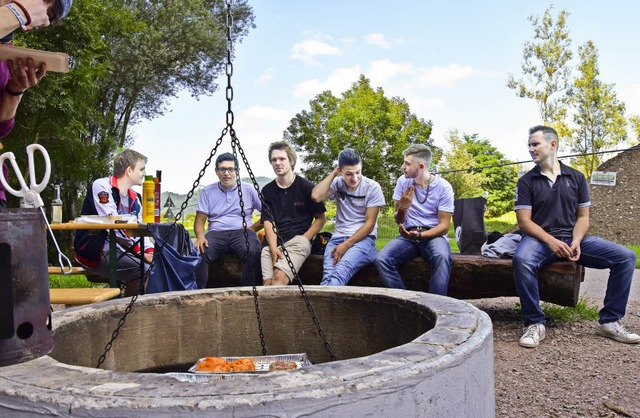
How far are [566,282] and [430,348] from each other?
338 centimetres

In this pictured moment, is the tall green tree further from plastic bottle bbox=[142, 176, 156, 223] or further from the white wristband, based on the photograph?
the white wristband

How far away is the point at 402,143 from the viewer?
33.1 meters

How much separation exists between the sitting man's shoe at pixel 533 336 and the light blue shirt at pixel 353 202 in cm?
153

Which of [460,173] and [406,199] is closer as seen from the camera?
[406,199]

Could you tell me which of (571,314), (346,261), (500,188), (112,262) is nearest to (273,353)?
(346,261)

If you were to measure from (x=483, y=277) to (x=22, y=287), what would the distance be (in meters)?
4.16

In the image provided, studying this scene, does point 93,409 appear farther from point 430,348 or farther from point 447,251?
point 447,251

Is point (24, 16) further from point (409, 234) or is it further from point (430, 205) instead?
point (430, 205)

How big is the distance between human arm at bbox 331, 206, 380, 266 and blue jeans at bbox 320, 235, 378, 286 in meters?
0.04

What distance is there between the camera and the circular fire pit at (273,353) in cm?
146

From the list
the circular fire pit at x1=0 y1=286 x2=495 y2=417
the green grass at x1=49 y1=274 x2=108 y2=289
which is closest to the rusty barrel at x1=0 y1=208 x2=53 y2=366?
the circular fire pit at x1=0 y1=286 x2=495 y2=417

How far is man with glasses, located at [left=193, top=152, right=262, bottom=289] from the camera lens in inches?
220

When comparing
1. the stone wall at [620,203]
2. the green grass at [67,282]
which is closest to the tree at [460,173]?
the stone wall at [620,203]

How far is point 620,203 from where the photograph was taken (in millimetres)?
20125
